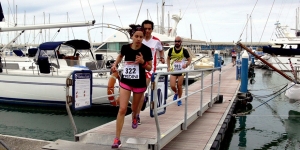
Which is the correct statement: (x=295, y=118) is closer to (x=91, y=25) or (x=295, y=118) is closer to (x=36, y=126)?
(x=91, y=25)

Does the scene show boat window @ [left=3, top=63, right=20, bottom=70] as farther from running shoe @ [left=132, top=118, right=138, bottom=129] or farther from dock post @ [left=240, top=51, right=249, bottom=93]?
running shoe @ [left=132, top=118, right=138, bottom=129]

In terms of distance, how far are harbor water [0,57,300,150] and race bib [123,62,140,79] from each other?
495 cm

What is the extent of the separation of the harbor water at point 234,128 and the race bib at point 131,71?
4.95m

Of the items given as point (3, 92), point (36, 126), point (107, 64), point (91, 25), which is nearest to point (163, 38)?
point (107, 64)

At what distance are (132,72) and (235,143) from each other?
216 inches

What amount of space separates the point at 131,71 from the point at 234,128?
23.2 ft

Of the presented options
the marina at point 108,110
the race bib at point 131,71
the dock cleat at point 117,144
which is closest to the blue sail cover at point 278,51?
the marina at point 108,110

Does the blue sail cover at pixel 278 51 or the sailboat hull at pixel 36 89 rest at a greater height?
the blue sail cover at pixel 278 51

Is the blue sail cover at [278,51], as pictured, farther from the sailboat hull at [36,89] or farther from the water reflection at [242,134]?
the sailboat hull at [36,89]

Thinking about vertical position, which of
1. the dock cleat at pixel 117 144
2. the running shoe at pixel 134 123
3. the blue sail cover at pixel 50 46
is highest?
the blue sail cover at pixel 50 46

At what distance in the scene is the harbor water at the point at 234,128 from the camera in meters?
9.57

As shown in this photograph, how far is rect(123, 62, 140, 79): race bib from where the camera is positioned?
5.15 metres

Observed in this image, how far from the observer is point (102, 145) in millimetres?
5273

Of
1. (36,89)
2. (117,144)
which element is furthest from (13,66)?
(117,144)
